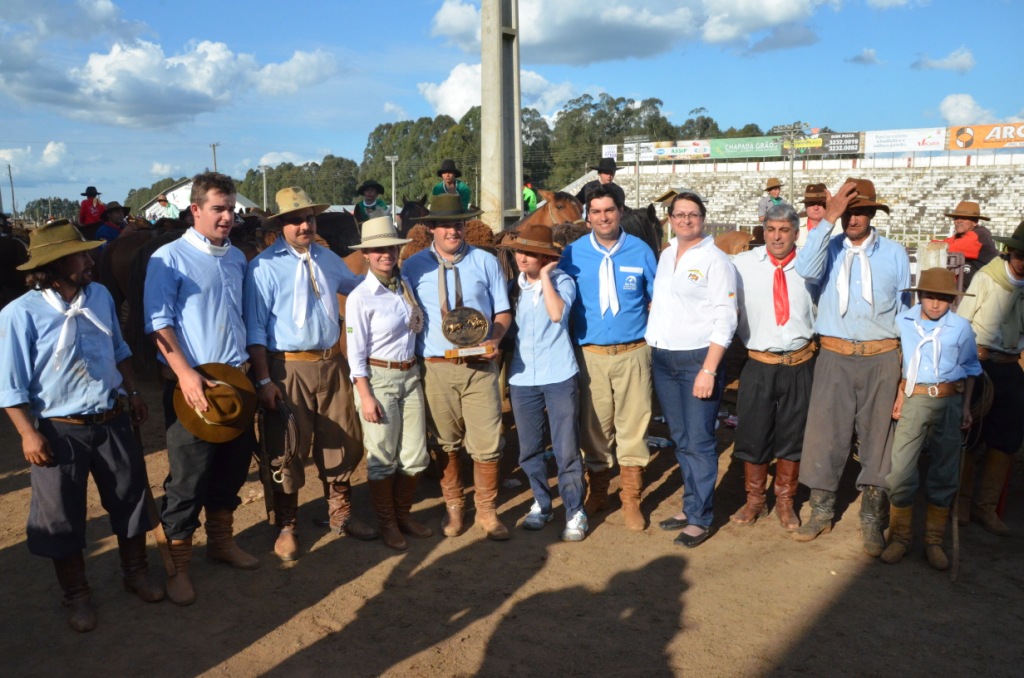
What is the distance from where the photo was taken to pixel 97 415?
398cm

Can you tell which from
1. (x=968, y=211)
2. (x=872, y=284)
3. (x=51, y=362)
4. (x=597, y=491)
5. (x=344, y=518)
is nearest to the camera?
(x=51, y=362)

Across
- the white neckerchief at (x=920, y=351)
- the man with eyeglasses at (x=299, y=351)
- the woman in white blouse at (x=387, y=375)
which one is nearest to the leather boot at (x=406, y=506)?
the woman in white blouse at (x=387, y=375)

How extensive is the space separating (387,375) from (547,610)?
1.62 metres

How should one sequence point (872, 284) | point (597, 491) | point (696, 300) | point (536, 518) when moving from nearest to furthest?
point (872, 284)
point (696, 300)
point (536, 518)
point (597, 491)

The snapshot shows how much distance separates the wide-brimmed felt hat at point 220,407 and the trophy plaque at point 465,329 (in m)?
1.17

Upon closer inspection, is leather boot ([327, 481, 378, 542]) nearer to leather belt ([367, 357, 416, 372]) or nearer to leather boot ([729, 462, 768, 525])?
leather belt ([367, 357, 416, 372])

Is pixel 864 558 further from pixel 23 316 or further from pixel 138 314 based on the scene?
pixel 138 314

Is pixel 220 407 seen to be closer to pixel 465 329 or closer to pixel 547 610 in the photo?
pixel 465 329

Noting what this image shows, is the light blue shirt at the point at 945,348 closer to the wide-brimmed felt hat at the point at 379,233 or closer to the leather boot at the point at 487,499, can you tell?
the leather boot at the point at 487,499

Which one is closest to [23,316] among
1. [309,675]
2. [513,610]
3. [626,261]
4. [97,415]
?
[97,415]

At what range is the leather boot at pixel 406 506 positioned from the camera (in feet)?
16.3

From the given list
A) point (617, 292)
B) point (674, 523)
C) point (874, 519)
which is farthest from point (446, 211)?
point (874, 519)

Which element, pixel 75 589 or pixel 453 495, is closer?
pixel 75 589

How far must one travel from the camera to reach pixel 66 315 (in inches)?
152
